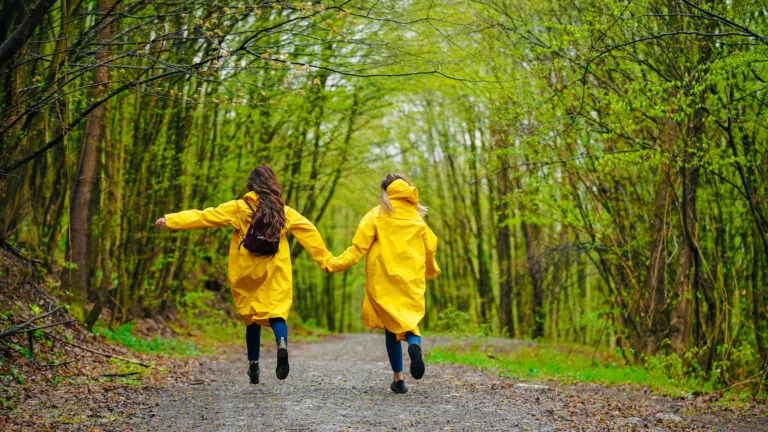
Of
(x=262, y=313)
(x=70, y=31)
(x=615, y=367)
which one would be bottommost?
(x=615, y=367)

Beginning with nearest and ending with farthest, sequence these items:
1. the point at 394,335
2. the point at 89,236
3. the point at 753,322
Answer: the point at 394,335
the point at 753,322
the point at 89,236

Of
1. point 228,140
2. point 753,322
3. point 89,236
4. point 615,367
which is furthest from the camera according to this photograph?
point 228,140

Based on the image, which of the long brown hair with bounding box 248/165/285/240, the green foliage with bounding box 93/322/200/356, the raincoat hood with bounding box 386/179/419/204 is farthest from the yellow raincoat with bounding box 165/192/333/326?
the green foliage with bounding box 93/322/200/356

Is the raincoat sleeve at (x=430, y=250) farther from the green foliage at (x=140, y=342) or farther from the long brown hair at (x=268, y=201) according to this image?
the green foliage at (x=140, y=342)

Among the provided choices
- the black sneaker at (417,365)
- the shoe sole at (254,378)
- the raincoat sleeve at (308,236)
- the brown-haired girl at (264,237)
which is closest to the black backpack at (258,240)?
the brown-haired girl at (264,237)

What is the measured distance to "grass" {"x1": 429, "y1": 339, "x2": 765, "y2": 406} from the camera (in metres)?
7.71

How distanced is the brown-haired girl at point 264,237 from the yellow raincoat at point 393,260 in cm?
40

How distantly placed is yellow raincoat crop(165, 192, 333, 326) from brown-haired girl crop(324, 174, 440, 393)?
1.66 feet

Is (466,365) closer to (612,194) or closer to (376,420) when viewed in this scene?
(612,194)

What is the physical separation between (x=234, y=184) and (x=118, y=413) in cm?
738

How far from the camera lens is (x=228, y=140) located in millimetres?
11750

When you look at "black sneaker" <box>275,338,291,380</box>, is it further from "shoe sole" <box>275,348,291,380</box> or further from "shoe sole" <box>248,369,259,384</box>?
"shoe sole" <box>248,369,259,384</box>

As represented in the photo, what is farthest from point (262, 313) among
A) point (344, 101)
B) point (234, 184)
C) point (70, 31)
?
point (344, 101)

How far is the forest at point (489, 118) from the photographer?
234 inches
